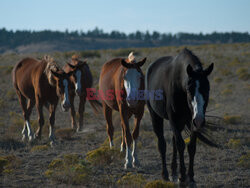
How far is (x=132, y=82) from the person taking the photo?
20.7 feet

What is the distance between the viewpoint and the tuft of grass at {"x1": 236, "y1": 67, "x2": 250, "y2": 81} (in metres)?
22.2

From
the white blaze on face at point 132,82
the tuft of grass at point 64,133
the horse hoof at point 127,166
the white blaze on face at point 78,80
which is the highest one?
the white blaze on face at point 132,82

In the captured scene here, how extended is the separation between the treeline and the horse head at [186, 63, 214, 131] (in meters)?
120

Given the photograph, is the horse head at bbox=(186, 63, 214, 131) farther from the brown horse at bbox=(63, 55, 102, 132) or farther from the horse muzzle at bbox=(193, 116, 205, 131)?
the brown horse at bbox=(63, 55, 102, 132)

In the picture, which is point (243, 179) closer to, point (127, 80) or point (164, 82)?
point (164, 82)

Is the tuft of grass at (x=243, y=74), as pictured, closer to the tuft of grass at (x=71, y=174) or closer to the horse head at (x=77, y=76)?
the horse head at (x=77, y=76)

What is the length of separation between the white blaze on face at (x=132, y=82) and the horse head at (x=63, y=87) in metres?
2.66

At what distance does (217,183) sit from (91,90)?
7360mm

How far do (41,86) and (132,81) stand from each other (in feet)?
13.1

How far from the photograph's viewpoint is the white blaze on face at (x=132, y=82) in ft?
20.5

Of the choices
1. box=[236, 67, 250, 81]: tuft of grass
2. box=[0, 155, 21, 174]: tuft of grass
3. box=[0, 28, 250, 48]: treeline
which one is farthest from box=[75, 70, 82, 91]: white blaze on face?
box=[0, 28, 250, 48]: treeline

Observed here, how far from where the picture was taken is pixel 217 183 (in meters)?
5.38

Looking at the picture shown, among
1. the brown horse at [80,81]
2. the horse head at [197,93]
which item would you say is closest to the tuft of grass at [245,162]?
the horse head at [197,93]

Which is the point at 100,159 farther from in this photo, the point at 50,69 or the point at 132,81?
the point at 50,69
